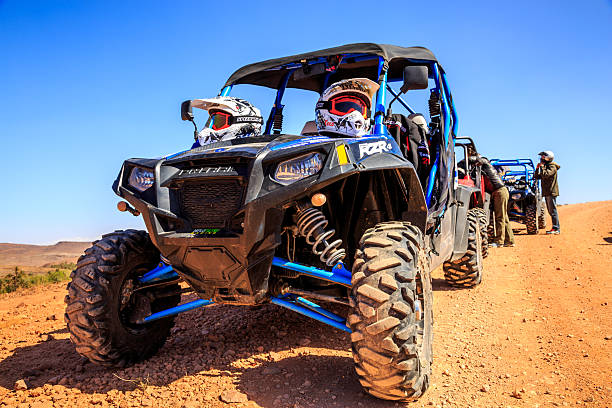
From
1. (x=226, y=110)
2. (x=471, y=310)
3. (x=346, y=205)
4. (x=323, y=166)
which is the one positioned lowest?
(x=471, y=310)

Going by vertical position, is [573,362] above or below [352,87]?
below

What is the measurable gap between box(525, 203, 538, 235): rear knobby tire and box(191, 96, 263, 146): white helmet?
488 inches

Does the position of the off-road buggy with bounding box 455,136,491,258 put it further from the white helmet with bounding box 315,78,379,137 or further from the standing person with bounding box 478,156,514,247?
the white helmet with bounding box 315,78,379,137

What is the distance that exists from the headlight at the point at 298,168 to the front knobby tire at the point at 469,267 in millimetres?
4091

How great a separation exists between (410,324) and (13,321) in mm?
4839

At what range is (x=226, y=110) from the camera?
4.36 meters

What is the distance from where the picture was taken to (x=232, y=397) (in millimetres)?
2980

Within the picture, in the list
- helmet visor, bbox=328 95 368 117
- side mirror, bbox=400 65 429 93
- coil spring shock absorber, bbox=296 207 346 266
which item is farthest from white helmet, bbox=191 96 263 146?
coil spring shock absorber, bbox=296 207 346 266

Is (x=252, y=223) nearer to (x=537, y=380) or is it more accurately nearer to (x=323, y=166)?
(x=323, y=166)

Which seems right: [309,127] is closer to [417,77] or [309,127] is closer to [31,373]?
[417,77]

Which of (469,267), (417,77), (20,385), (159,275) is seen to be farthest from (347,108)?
(469,267)

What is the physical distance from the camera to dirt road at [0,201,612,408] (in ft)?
10.0

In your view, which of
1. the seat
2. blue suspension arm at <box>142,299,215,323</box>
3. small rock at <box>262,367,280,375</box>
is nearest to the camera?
small rock at <box>262,367,280,375</box>

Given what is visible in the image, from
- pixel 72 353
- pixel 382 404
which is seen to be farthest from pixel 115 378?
pixel 382 404
